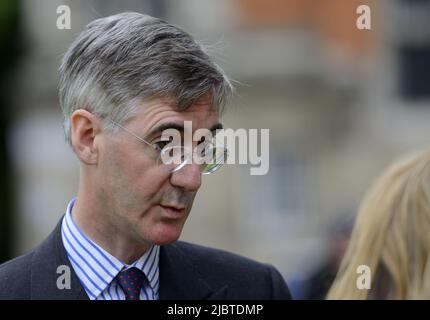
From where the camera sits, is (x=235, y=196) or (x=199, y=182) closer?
(x=199, y=182)

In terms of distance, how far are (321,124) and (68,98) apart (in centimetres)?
1467

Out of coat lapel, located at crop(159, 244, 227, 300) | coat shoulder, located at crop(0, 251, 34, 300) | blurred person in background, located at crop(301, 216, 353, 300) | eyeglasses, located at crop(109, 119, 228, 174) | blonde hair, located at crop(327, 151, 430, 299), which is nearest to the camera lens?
eyeglasses, located at crop(109, 119, 228, 174)

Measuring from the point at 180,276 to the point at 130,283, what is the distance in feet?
0.75

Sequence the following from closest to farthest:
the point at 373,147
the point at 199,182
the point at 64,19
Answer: the point at 199,182 → the point at 64,19 → the point at 373,147

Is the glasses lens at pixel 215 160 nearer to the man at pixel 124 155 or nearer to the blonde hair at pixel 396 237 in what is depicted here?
the man at pixel 124 155

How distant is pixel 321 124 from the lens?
1752 cm

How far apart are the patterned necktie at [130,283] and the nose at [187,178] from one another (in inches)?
12.7

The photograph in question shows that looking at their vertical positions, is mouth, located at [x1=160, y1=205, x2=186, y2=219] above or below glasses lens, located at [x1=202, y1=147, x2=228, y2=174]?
below

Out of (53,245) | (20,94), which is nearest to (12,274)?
(53,245)

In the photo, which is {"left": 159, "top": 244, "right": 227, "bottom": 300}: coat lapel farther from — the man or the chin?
the chin

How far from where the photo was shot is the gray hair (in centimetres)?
289

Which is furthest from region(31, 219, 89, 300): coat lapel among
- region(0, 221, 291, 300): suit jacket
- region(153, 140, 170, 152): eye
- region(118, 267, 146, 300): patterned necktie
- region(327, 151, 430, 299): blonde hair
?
region(327, 151, 430, 299): blonde hair

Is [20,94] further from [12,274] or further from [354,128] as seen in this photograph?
[12,274]
